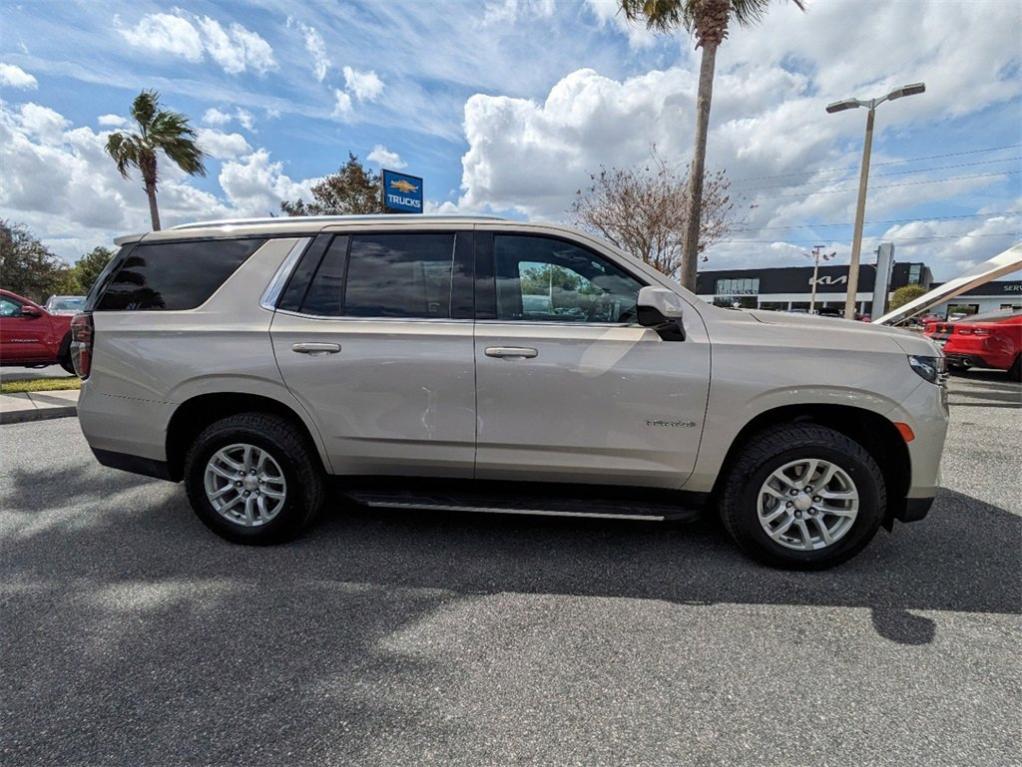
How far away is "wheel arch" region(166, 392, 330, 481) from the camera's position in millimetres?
3217

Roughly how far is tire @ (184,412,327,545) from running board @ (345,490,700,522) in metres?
0.29

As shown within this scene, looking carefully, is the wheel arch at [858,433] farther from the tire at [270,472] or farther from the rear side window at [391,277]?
the tire at [270,472]

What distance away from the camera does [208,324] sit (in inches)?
125

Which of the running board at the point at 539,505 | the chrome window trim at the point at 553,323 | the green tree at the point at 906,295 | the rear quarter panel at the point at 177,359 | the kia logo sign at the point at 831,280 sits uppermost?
the kia logo sign at the point at 831,280

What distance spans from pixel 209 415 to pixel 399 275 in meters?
1.52

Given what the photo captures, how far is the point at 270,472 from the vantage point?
10.6 feet

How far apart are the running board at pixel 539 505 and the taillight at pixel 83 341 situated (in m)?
1.84

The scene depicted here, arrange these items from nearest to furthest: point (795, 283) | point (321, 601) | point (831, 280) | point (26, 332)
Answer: point (321, 601) < point (26, 332) < point (831, 280) < point (795, 283)

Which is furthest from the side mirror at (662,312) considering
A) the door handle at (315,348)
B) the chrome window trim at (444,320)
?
the door handle at (315,348)

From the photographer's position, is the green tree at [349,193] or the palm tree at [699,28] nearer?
the palm tree at [699,28]

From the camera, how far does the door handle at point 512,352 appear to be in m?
2.90

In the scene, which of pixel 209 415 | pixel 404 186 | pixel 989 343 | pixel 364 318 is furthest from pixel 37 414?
pixel 989 343

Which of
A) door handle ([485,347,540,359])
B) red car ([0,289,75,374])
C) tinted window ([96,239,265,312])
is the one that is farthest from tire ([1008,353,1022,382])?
red car ([0,289,75,374])

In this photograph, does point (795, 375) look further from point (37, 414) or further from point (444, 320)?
point (37, 414)
